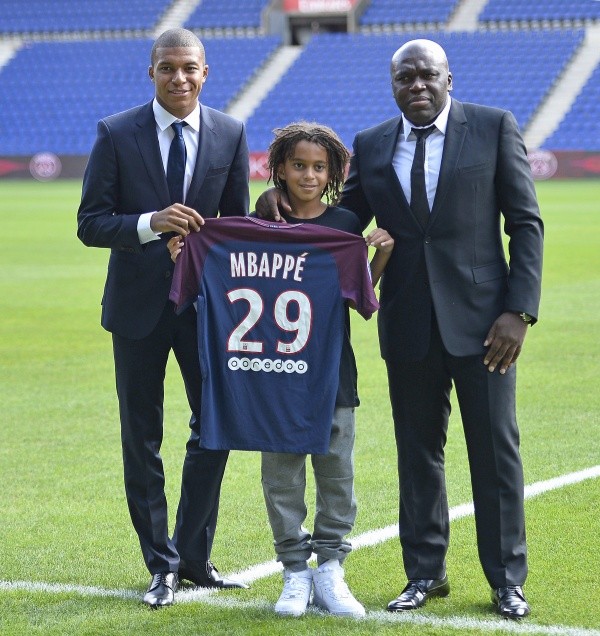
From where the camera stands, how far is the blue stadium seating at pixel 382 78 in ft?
113

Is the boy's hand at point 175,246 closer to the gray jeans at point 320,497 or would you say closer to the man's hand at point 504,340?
the gray jeans at point 320,497

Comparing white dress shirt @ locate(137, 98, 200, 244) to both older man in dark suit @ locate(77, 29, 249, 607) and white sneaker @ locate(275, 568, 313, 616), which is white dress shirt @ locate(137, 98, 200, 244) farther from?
white sneaker @ locate(275, 568, 313, 616)

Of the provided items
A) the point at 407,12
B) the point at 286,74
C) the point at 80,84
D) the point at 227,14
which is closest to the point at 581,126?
the point at 407,12

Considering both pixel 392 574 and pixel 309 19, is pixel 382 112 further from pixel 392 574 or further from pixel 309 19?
pixel 392 574

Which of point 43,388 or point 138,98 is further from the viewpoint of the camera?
point 138,98

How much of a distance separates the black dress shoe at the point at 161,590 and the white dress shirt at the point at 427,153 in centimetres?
161

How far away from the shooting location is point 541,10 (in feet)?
124

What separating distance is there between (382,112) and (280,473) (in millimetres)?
31782

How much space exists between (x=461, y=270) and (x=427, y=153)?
0.41 m

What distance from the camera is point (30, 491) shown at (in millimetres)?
5711

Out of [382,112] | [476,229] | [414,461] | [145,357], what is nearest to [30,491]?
[145,357]

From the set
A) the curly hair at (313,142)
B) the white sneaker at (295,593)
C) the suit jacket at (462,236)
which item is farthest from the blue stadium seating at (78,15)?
the white sneaker at (295,593)

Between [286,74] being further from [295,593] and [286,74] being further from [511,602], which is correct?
[511,602]

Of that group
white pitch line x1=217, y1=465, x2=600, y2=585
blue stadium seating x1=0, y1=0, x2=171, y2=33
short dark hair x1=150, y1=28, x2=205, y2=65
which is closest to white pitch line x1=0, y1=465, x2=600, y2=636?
white pitch line x1=217, y1=465, x2=600, y2=585
